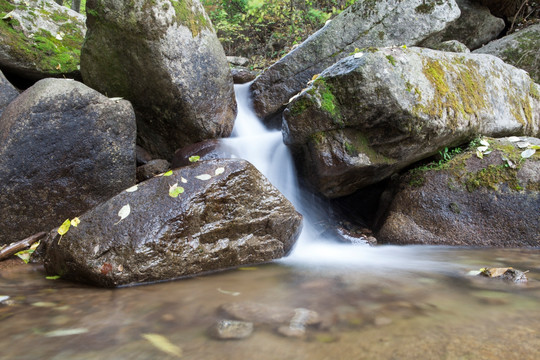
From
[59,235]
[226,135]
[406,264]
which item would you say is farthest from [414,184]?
[59,235]

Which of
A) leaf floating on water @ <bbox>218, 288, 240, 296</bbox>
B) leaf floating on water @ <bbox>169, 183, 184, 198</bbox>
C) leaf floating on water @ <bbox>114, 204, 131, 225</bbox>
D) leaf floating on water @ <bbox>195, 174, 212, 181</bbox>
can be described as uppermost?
leaf floating on water @ <bbox>195, 174, 212, 181</bbox>

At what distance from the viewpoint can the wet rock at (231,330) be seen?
1.77 m

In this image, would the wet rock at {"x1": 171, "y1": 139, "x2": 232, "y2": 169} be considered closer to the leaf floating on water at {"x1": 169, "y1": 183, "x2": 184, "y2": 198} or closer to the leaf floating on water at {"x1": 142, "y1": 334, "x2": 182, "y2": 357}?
the leaf floating on water at {"x1": 169, "y1": 183, "x2": 184, "y2": 198}

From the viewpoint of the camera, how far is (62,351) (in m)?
1.66

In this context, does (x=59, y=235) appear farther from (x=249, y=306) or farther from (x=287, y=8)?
(x=287, y=8)

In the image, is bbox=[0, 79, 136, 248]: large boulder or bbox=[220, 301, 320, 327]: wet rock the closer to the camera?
bbox=[220, 301, 320, 327]: wet rock

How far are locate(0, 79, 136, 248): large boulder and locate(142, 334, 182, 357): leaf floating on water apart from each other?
2660mm

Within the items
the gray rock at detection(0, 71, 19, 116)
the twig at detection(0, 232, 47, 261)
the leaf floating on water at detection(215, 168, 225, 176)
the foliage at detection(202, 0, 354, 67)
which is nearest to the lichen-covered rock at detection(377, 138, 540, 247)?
the leaf floating on water at detection(215, 168, 225, 176)

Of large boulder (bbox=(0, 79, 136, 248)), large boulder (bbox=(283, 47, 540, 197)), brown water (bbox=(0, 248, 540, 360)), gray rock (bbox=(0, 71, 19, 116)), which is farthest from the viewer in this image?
gray rock (bbox=(0, 71, 19, 116))

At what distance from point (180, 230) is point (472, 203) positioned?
3408mm

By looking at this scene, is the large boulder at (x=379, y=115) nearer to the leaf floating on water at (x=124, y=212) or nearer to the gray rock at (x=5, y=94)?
the leaf floating on water at (x=124, y=212)

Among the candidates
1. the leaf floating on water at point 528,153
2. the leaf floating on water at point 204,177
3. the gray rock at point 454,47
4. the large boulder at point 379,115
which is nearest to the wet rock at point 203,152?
the large boulder at point 379,115

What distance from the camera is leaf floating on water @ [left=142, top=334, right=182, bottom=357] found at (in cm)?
163

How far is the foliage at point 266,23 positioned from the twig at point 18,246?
9716 millimetres
